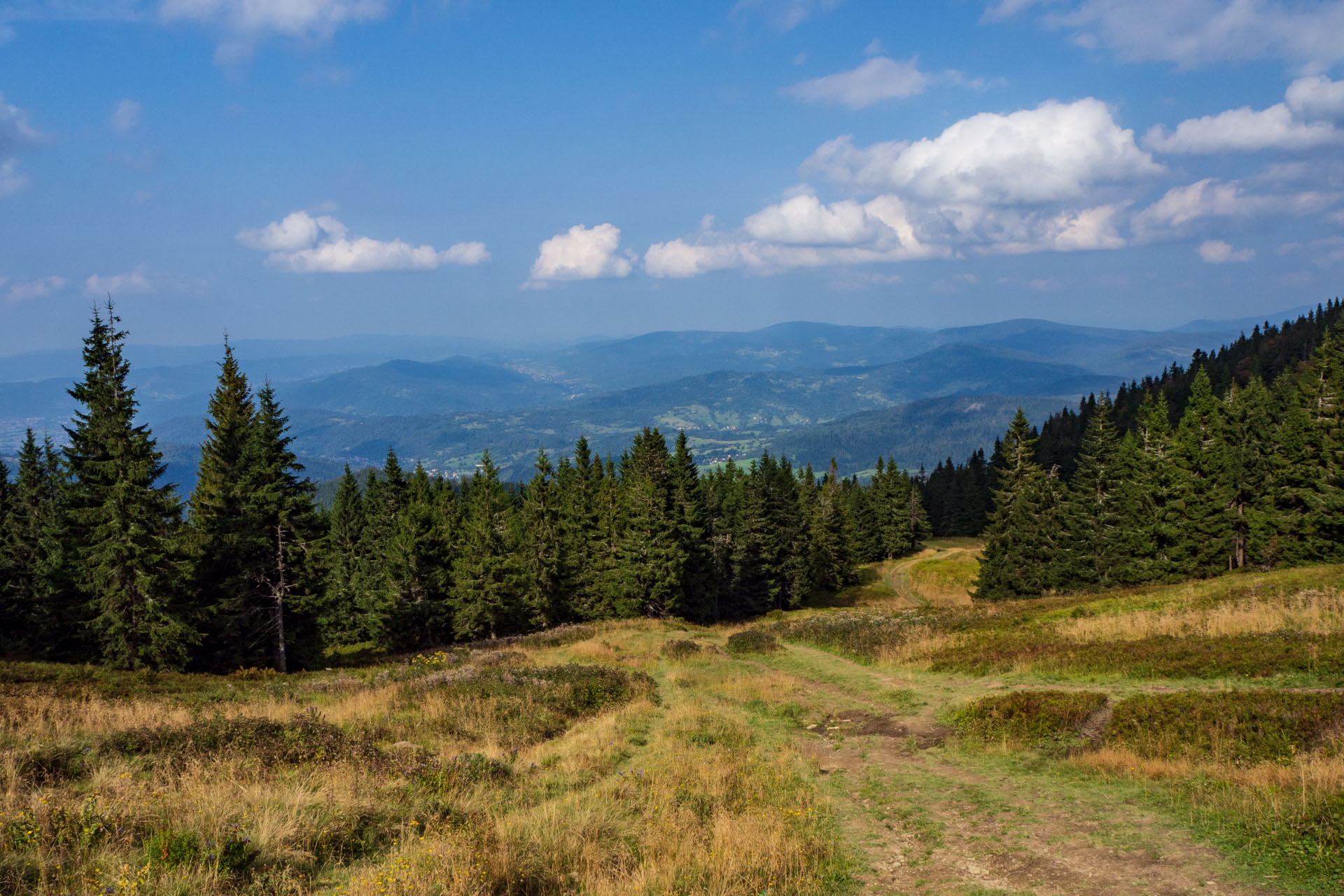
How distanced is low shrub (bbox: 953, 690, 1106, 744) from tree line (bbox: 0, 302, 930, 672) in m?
29.2

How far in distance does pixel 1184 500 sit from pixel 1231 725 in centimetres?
4562

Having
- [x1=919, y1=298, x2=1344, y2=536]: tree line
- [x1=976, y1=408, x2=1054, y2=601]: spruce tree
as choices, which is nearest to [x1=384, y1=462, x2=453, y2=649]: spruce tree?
[x1=976, y1=408, x2=1054, y2=601]: spruce tree

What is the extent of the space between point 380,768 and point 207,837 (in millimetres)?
3826

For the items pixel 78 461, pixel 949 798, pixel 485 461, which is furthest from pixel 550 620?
pixel 949 798

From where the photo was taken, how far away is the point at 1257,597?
24.0m

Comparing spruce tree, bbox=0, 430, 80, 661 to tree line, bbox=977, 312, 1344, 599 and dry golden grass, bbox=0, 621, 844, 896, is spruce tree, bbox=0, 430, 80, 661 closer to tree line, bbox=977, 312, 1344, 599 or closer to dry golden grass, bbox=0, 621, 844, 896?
dry golden grass, bbox=0, 621, 844, 896

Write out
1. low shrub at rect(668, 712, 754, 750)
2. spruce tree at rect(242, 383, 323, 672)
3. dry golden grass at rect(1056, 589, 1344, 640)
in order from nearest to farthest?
low shrub at rect(668, 712, 754, 750) < dry golden grass at rect(1056, 589, 1344, 640) < spruce tree at rect(242, 383, 323, 672)

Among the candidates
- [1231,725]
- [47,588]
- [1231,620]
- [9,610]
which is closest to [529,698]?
[1231,725]

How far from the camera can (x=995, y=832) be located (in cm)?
934

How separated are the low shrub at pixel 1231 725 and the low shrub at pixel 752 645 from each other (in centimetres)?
1927

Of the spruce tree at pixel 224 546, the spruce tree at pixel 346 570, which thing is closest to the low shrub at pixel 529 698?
the spruce tree at pixel 224 546

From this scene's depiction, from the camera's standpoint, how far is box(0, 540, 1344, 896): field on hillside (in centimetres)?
727

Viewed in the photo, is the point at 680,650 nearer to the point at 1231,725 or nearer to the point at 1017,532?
the point at 1231,725

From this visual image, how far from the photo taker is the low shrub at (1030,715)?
13.4 metres
